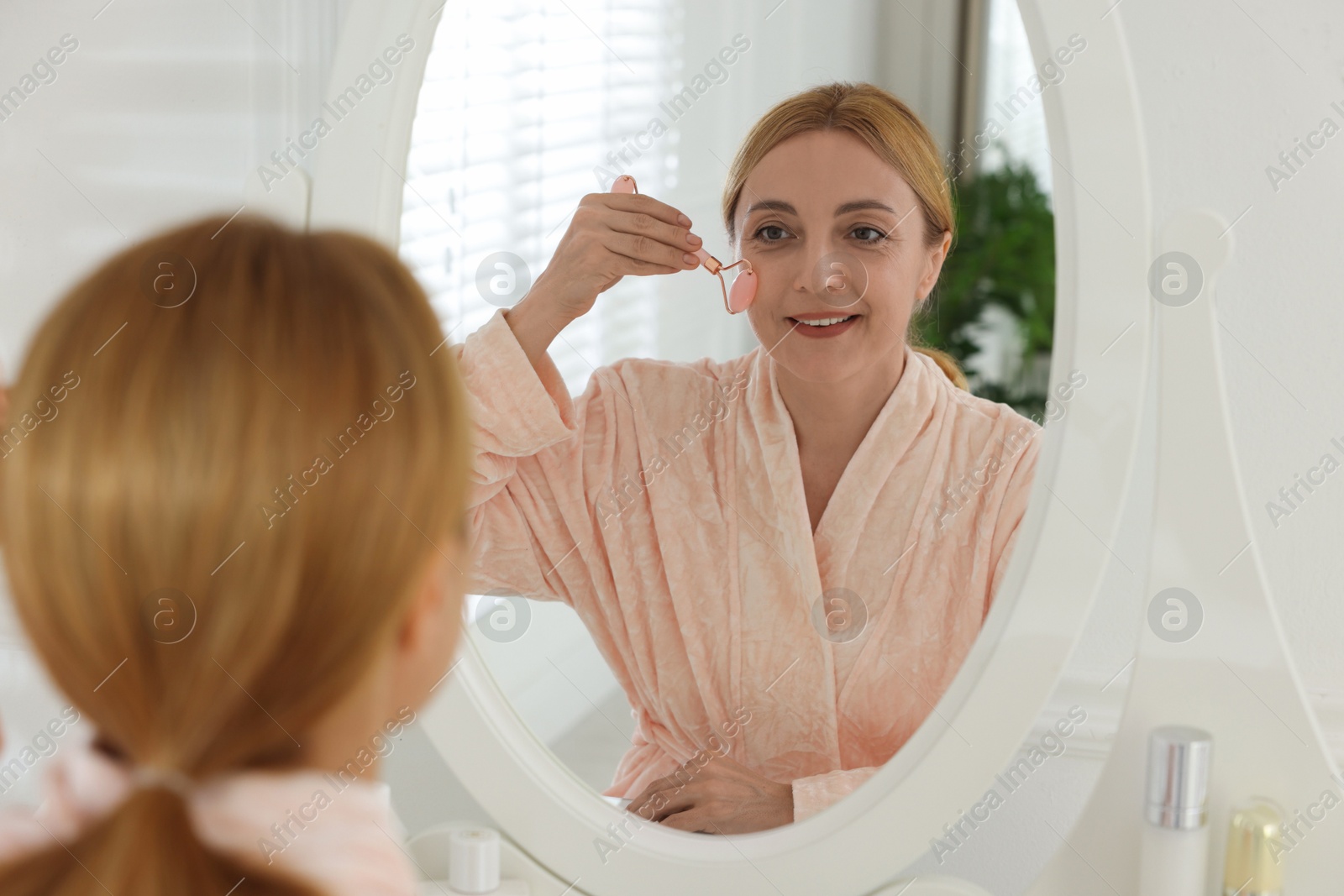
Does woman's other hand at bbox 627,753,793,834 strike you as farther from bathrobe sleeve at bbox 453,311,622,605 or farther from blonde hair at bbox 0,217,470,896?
blonde hair at bbox 0,217,470,896

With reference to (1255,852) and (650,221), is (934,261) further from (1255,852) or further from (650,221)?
(1255,852)

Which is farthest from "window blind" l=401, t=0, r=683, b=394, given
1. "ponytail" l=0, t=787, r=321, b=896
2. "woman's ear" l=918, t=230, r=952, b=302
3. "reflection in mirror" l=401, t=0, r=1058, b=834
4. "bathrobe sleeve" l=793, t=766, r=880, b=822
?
"ponytail" l=0, t=787, r=321, b=896

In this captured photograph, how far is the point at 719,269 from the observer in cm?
64

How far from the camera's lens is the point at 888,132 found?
604 mm

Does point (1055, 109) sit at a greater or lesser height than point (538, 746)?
greater

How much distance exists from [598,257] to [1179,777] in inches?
15.9

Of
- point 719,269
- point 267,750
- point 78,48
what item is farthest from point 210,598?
point 78,48

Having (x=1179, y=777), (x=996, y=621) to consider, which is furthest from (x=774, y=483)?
(x=1179, y=777)

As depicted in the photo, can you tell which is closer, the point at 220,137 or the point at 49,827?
the point at 49,827

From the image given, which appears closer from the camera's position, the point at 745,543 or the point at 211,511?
the point at 211,511

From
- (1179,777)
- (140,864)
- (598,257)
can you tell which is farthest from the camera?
(598,257)

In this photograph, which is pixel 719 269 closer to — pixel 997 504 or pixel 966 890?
pixel 997 504

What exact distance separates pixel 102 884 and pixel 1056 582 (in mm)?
442

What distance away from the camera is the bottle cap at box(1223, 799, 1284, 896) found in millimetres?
566
